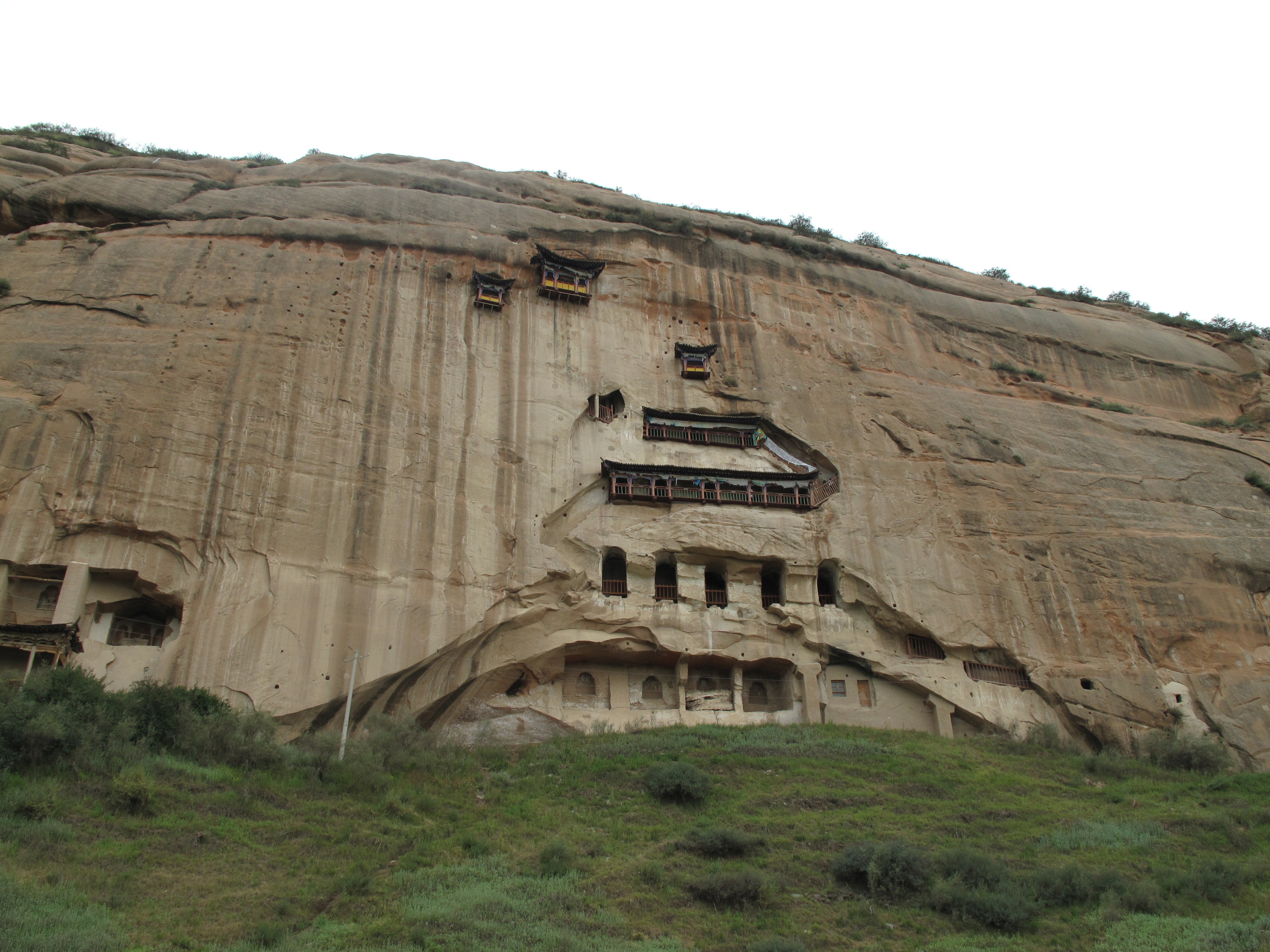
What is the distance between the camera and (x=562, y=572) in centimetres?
2561

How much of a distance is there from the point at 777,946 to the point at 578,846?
490 centimetres

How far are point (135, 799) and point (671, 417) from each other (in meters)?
19.7

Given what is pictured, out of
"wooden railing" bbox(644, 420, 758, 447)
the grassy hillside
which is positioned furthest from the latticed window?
"wooden railing" bbox(644, 420, 758, 447)

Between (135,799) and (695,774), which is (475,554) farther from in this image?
(135,799)

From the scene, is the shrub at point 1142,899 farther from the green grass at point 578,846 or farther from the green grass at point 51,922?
the green grass at point 51,922

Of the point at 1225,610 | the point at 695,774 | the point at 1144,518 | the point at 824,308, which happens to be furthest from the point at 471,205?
the point at 1225,610

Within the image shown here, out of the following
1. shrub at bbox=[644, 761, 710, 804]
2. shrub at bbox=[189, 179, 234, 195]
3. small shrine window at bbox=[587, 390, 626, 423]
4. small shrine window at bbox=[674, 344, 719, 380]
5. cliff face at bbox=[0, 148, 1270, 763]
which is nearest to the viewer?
shrub at bbox=[644, 761, 710, 804]

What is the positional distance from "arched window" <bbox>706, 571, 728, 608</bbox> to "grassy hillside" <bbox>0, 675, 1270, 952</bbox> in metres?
7.28

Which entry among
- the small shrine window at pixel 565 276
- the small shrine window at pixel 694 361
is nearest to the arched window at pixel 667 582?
the small shrine window at pixel 694 361

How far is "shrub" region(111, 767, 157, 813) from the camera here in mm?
15555

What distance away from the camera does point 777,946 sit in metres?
13.0

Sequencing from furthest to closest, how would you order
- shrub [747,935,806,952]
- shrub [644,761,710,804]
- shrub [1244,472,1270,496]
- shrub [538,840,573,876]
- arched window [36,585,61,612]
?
shrub [1244,472,1270,496] < arched window [36,585,61,612] < shrub [644,761,710,804] < shrub [538,840,573,876] < shrub [747,935,806,952]

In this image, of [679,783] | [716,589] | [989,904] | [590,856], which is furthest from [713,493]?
[989,904]

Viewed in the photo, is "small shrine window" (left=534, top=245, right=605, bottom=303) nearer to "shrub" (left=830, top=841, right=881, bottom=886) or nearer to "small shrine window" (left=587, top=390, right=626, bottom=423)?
"small shrine window" (left=587, top=390, right=626, bottom=423)
